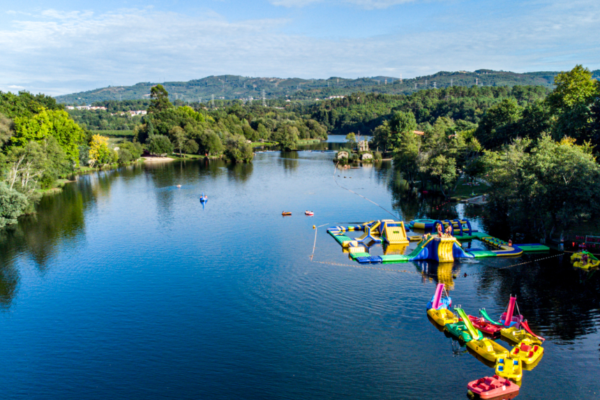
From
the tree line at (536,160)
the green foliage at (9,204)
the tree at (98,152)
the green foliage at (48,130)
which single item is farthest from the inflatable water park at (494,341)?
the tree at (98,152)

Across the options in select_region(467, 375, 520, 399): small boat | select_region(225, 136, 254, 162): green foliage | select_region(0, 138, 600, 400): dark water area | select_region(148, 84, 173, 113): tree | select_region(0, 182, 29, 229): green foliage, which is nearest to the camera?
select_region(467, 375, 520, 399): small boat

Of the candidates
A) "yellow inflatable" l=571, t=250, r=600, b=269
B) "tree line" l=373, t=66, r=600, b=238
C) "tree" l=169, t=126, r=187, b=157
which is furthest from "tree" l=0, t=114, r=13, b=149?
"yellow inflatable" l=571, t=250, r=600, b=269

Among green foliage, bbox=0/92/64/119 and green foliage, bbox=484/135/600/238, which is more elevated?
green foliage, bbox=0/92/64/119

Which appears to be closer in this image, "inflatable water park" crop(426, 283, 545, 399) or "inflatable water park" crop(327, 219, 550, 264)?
"inflatable water park" crop(426, 283, 545, 399)

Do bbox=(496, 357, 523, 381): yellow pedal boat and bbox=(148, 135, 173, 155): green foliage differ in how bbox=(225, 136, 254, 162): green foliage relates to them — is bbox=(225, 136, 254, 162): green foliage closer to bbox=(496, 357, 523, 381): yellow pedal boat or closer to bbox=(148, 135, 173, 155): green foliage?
bbox=(148, 135, 173, 155): green foliage

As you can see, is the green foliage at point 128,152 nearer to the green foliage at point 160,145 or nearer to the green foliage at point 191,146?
the green foliage at point 160,145

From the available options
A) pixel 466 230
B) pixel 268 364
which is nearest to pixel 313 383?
pixel 268 364

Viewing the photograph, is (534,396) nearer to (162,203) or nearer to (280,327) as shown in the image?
(280,327)
